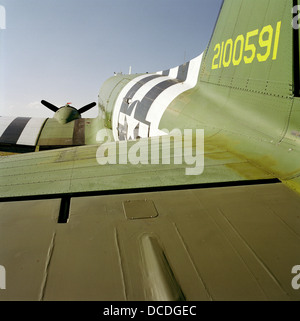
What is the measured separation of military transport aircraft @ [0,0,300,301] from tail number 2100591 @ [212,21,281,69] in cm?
2

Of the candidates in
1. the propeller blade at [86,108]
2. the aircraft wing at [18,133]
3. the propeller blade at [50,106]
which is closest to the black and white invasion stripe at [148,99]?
the aircraft wing at [18,133]

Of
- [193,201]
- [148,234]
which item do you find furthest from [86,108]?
[148,234]

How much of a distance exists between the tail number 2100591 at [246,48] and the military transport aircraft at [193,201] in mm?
20

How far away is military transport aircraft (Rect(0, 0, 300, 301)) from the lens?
1562 mm

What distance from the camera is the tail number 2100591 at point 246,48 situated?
375 cm

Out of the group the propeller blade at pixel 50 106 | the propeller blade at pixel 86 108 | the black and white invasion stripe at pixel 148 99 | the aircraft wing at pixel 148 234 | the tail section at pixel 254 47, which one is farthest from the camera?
the propeller blade at pixel 50 106

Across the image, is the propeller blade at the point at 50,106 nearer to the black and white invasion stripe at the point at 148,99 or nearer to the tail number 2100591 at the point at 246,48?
the black and white invasion stripe at the point at 148,99

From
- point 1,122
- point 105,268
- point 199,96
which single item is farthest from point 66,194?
point 1,122

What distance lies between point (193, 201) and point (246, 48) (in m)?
3.08

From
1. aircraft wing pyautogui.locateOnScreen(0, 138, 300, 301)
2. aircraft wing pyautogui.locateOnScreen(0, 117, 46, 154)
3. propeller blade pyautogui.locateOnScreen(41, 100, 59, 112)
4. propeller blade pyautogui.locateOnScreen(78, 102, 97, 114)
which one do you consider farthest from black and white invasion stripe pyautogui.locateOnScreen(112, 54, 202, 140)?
propeller blade pyautogui.locateOnScreen(41, 100, 59, 112)

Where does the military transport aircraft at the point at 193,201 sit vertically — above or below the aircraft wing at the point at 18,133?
above

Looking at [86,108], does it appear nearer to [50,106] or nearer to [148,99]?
[50,106]

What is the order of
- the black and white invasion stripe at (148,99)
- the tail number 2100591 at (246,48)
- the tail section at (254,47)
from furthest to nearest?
the black and white invasion stripe at (148,99) → the tail number 2100591 at (246,48) → the tail section at (254,47)
